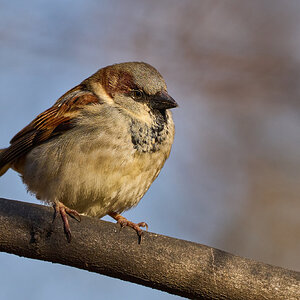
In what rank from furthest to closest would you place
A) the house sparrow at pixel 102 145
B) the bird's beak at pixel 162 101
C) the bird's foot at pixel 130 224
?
the bird's beak at pixel 162 101, the house sparrow at pixel 102 145, the bird's foot at pixel 130 224

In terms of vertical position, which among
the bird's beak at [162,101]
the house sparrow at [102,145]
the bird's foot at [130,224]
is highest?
the bird's beak at [162,101]

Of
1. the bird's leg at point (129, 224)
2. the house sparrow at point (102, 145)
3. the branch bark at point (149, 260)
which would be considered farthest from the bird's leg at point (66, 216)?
the house sparrow at point (102, 145)

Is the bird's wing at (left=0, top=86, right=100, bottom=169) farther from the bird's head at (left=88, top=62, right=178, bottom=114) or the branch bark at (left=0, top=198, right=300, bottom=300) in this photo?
the branch bark at (left=0, top=198, right=300, bottom=300)

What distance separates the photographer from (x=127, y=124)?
153 inches

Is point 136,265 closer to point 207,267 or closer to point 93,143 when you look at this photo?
point 207,267

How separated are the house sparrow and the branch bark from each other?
695 millimetres

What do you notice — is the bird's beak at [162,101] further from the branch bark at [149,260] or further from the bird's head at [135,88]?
the branch bark at [149,260]

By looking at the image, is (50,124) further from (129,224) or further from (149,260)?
(149,260)

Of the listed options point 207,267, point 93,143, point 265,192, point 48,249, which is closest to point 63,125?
point 93,143

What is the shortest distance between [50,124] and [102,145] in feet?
1.82

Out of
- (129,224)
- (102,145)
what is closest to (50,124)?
(102,145)

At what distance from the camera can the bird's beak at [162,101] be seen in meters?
4.04

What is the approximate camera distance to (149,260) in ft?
A: 9.45

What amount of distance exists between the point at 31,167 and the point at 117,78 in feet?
3.10
